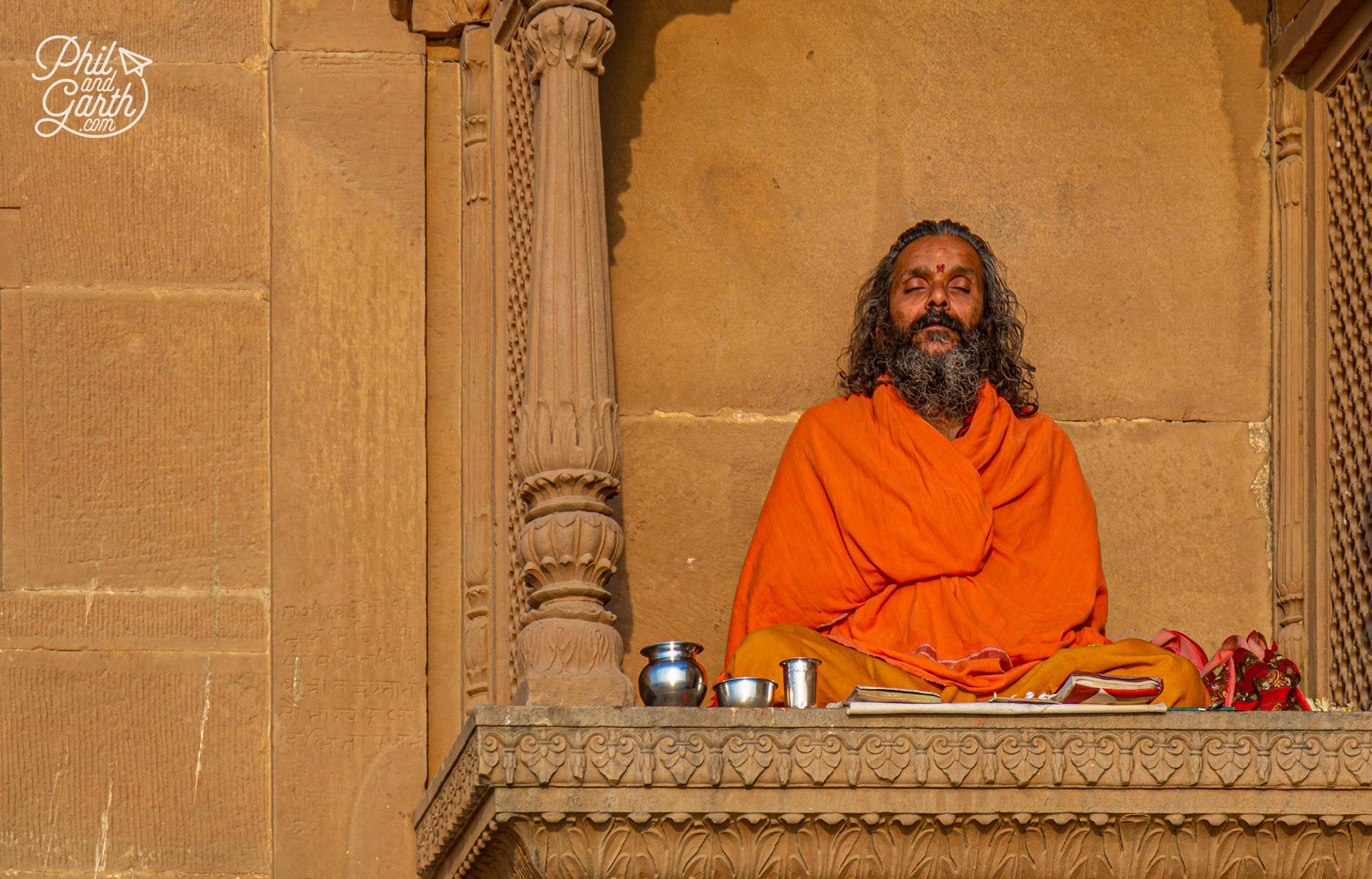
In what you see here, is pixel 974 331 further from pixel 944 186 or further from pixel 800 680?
pixel 800 680

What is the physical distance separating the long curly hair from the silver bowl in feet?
5.87

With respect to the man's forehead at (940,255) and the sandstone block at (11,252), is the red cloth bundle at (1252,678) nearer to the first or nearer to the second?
the man's forehead at (940,255)

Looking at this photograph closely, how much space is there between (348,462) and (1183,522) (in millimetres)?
2720

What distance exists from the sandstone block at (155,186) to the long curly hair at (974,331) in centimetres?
191

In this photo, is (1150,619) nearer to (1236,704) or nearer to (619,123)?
(1236,704)

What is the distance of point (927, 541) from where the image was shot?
26.1ft

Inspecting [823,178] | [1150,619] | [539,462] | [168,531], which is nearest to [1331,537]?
[1150,619]

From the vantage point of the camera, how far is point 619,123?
8883 mm

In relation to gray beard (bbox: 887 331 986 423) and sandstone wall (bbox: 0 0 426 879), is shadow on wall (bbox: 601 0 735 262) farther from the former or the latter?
gray beard (bbox: 887 331 986 423)

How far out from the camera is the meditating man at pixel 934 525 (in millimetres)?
7543

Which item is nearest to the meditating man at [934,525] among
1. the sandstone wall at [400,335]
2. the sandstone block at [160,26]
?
the sandstone wall at [400,335]

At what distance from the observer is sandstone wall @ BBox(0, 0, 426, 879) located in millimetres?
8008

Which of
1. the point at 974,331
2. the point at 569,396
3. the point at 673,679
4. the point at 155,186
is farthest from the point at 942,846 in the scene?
the point at 155,186

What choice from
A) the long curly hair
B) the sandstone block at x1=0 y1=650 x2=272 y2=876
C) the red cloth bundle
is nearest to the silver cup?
the red cloth bundle
